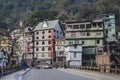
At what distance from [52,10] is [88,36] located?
154 feet

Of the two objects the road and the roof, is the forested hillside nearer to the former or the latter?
the roof

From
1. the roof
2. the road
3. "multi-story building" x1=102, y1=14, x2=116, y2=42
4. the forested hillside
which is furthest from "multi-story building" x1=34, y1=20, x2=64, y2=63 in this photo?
the road

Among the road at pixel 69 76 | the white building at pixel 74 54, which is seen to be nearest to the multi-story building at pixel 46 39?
the white building at pixel 74 54

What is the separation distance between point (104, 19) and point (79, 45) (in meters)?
12.3

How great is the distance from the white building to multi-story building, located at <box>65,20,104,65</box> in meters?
1.63

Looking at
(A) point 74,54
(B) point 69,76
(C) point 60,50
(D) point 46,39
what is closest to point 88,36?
(A) point 74,54

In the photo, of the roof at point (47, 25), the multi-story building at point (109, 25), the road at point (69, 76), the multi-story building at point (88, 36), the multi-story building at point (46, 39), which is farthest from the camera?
the roof at point (47, 25)

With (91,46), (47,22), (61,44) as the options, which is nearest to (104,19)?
(91,46)

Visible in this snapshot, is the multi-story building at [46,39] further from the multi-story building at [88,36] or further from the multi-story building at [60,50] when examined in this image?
the multi-story building at [88,36]

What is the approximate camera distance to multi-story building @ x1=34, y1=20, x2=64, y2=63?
121m

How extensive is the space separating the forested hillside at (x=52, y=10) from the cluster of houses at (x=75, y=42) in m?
11.9

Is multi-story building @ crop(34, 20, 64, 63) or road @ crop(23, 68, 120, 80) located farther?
multi-story building @ crop(34, 20, 64, 63)

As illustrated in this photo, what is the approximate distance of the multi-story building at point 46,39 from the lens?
398 feet

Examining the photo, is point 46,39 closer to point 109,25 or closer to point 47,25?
point 47,25
